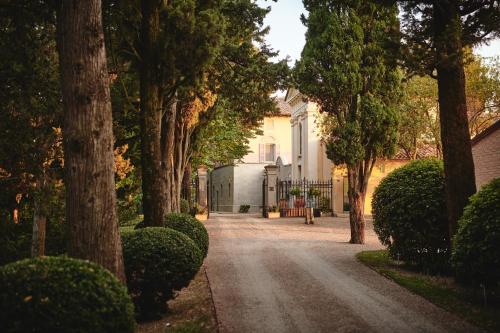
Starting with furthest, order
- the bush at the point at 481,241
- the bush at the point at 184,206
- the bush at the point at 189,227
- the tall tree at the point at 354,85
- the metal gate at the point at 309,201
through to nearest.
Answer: the metal gate at the point at 309,201 < the bush at the point at 184,206 < the tall tree at the point at 354,85 < the bush at the point at 189,227 < the bush at the point at 481,241

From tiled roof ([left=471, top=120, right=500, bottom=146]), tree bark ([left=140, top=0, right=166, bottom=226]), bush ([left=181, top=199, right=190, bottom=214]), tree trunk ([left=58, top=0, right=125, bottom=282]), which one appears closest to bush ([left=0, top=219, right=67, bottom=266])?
tree bark ([left=140, top=0, right=166, bottom=226])

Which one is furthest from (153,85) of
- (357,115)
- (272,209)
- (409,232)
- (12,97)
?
(272,209)

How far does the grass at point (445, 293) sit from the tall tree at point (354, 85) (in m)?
5.08

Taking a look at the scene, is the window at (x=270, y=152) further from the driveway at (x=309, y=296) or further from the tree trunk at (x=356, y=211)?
the driveway at (x=309, y=296)

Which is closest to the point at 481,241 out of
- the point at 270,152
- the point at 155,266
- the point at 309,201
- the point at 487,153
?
the point at 155,266

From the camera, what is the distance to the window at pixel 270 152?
5094 cm

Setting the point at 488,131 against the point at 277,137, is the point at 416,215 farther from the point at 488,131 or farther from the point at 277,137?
the point at 277,137

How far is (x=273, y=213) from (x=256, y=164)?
17556 mm

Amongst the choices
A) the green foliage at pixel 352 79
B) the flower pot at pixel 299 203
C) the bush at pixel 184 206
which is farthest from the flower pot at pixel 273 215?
the green foliage at pixel 352 79

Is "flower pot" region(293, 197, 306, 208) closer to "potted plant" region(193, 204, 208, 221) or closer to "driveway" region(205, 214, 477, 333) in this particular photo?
"potted plant" region(193, 204, 208, 221)

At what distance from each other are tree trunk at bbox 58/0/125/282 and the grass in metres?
5.04

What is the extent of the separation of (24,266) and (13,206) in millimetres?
8259

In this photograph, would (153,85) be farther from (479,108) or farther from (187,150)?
(479,108)

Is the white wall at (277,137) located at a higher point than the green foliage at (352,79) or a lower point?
higher
